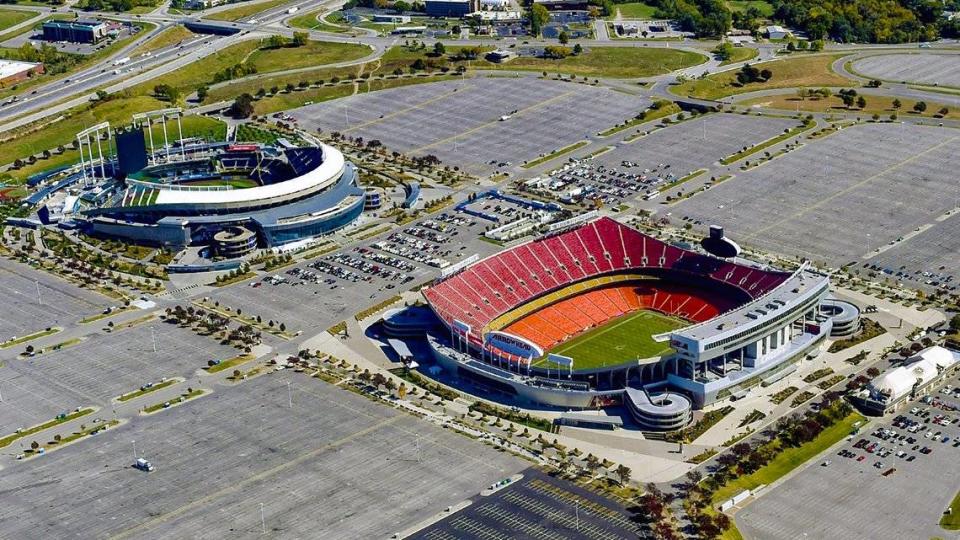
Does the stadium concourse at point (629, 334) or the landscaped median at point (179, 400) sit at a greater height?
the stadium concourse at point (629, 334)

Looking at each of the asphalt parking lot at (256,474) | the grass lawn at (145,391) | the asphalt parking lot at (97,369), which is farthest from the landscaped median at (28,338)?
the asphalt parking lot at (256,474)

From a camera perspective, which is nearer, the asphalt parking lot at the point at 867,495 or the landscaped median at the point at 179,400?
the asphalt parking lot at the point at 867,495

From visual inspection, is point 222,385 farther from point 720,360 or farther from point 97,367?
point 720,360

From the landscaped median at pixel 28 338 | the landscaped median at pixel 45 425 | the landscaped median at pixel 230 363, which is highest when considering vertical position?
the landscaped median at pixel 230 363

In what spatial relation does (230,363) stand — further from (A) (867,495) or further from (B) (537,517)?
(A) (867,495)

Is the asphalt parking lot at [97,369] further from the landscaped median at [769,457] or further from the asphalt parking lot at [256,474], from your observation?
the landscaped median at [769,457]

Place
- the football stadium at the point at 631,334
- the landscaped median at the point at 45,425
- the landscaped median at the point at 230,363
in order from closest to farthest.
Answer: the landscaped median at the point at 45,425, the football stadium at the point at 631,334, the landscaped median at the point at 230,363

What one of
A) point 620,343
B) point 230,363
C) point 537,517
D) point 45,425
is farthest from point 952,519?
point 45,425

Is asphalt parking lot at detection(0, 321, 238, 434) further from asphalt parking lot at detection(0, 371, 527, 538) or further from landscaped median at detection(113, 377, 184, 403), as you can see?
asphalt parking lot at detection(0, 371, 527, 538)

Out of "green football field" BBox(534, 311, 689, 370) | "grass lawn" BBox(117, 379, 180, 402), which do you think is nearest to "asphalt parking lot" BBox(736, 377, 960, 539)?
"green football field" BBox(534, 311, 689, 370)

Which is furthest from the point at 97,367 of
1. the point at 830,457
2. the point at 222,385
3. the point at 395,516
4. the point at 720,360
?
the point at 830,457
